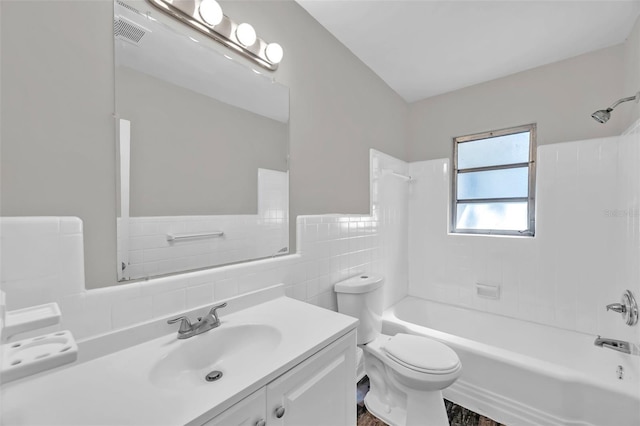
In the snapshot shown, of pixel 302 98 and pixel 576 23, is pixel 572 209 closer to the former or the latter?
pixel 576 23

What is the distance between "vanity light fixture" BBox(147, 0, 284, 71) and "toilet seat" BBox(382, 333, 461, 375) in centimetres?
178

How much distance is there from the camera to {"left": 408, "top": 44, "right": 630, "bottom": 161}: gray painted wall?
79.9 inches

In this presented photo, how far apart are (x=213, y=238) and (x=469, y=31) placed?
2.12 metres

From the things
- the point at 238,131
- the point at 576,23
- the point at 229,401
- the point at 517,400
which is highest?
the point at 576,23

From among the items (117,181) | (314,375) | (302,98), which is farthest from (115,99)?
(314,375)

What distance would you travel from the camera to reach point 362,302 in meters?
1.82

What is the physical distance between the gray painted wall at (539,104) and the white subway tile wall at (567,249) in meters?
0.17

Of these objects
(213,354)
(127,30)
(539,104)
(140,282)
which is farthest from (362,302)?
(539,104)

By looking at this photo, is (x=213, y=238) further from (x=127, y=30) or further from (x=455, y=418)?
(x=455, y=418)

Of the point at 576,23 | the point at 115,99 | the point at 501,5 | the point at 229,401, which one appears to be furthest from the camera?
the point at 576,23

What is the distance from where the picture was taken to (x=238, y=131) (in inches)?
52.1

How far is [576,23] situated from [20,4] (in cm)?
281

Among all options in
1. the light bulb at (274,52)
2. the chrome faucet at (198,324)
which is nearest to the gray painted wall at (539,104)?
the light bulb at (274,52)

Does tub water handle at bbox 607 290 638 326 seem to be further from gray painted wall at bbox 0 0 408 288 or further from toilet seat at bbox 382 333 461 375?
gray painted wall at bbox 0 0 408 288
